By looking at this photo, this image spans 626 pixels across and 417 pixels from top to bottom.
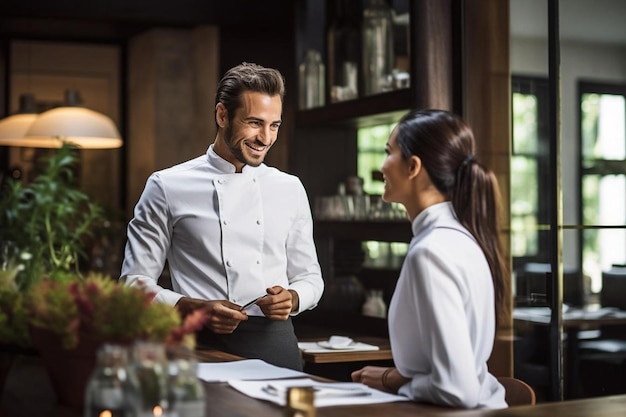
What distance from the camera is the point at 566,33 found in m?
4.30

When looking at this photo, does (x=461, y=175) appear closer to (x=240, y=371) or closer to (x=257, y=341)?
(x=240, y=371)

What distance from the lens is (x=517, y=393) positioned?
8.24 ft

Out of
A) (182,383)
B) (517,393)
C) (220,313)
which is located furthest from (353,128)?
(182,383)

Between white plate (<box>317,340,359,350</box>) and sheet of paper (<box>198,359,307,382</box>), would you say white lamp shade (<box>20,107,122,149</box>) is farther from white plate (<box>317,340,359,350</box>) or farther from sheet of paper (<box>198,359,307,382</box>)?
sheet of paper (<box>198,359,307,382</box>)

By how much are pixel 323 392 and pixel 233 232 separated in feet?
3.61

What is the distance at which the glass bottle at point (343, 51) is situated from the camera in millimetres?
5281

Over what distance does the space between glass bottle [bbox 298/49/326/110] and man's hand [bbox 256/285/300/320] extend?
101 inches

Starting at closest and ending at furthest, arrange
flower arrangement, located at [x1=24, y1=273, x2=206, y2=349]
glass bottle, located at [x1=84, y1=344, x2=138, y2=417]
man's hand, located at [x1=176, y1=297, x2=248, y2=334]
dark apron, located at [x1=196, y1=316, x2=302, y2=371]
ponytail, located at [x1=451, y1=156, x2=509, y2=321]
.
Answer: glass bottle, located at [x1=84, y1=344, x2=138, y2=417] → flower arrangement, located at [x1=24, y1=273, x2=206, y2=349] → ponytail, located at [x1=451, y1=156, x2=509, y2=321] → man's hand, located at [x1=176, y1=297, x2=248, y2=334] → dark apron, located at [x1=196, y1=316, x2=302, y2=371]

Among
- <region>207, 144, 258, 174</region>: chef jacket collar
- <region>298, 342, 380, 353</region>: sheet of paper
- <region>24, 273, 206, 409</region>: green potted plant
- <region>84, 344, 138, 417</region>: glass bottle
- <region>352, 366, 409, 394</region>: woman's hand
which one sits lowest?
<region>298, 342, 380, 353</region>: sheet of paper

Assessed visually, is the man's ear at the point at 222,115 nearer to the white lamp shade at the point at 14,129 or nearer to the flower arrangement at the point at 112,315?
the flower arrangement at the point at 112,315

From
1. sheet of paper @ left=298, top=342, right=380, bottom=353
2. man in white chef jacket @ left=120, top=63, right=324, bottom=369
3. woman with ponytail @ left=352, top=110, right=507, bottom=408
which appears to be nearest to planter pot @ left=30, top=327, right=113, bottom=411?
woman with ponytail @ left=352, top=110, right=507, bottom=408

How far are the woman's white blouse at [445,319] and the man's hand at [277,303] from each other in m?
0.82

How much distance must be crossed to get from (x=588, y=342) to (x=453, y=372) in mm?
4038

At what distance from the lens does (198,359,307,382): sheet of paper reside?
8.38ft
